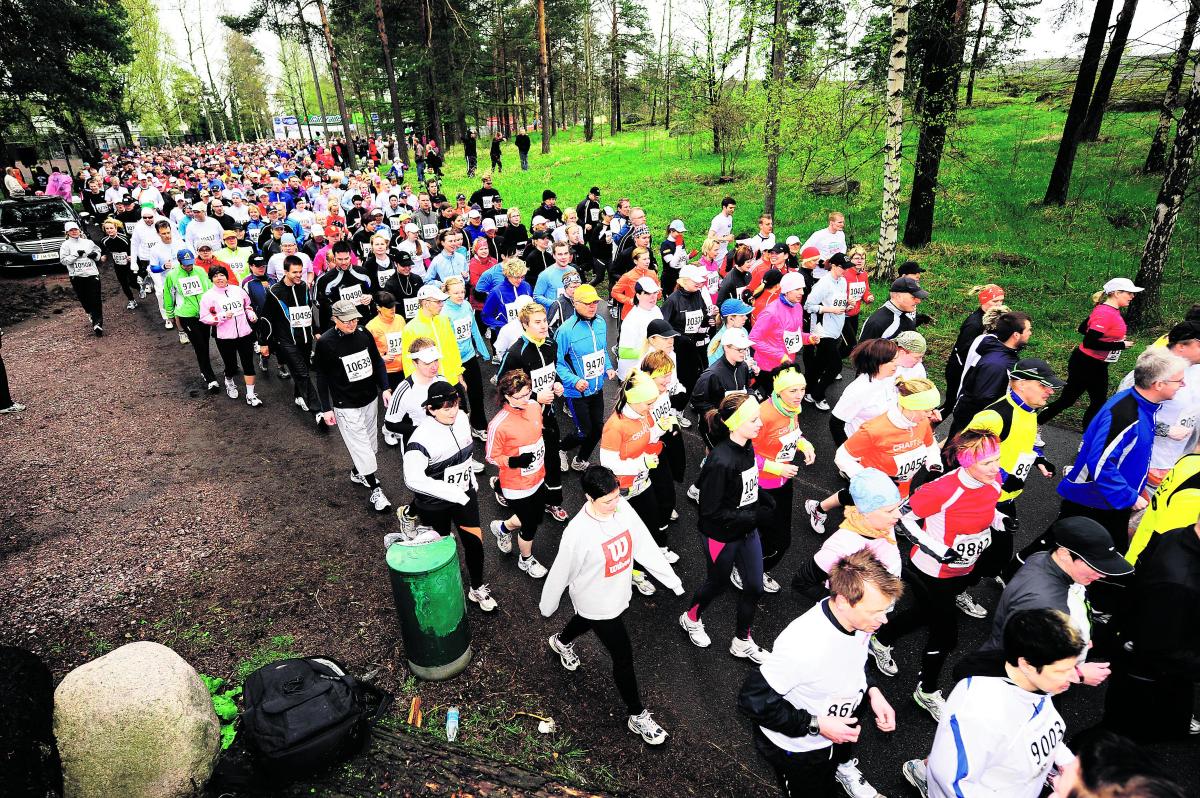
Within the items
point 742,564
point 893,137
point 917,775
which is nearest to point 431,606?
point 742,564

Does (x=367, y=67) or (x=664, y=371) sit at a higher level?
(x=367, y=67)

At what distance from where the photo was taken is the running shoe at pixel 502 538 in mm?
6105

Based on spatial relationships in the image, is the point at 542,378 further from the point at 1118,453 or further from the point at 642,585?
the point at 1118,453

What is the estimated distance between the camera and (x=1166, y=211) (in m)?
9.85

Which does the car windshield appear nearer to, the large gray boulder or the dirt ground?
the dirt ground

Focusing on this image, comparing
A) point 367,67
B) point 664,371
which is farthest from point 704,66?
point 367,67

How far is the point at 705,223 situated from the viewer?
2030 cm

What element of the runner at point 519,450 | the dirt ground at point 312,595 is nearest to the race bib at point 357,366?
the dirt ground at point 312,595

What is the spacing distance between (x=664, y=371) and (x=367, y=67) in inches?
1731

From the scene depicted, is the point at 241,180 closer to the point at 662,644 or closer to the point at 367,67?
the point at 367,67

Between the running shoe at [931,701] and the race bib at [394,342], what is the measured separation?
6.10 metres

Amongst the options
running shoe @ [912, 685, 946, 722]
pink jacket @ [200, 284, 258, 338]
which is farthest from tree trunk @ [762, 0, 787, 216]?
running shoe @ [912, 685, 946, 722]

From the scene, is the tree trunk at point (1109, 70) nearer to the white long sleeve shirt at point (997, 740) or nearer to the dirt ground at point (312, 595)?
the dirt ground at point (312, 595)

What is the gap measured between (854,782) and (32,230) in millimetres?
24403
